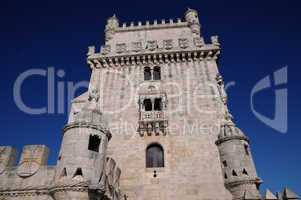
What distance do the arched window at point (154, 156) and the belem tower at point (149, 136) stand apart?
7cm

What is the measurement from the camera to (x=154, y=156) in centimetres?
1889

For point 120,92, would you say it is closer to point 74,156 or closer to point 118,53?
point 118,53

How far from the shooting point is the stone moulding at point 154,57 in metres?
23.7

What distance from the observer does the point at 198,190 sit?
16.9 m

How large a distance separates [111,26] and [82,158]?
61.8ft

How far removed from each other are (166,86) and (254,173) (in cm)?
999

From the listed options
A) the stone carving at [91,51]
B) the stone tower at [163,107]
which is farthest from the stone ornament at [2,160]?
the stone carving at [91,51]

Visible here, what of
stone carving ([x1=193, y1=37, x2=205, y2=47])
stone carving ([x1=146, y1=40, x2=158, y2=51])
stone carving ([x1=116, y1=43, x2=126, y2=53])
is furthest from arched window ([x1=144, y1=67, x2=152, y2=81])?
stone carving ([x1=193, y1=37, x2=205, y2=47])

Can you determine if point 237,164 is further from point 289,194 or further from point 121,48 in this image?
point 121,48

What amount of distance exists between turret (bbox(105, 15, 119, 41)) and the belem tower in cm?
13

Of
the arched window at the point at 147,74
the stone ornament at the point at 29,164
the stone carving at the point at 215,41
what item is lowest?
the stone ornament at the point at 29,164

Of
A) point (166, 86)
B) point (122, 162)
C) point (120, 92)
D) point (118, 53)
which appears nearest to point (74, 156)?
point (122, 162)

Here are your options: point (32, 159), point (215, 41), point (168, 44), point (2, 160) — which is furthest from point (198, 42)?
point (2, 160)

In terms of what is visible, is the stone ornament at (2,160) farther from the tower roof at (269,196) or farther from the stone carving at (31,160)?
the tower roof at (269,196)
